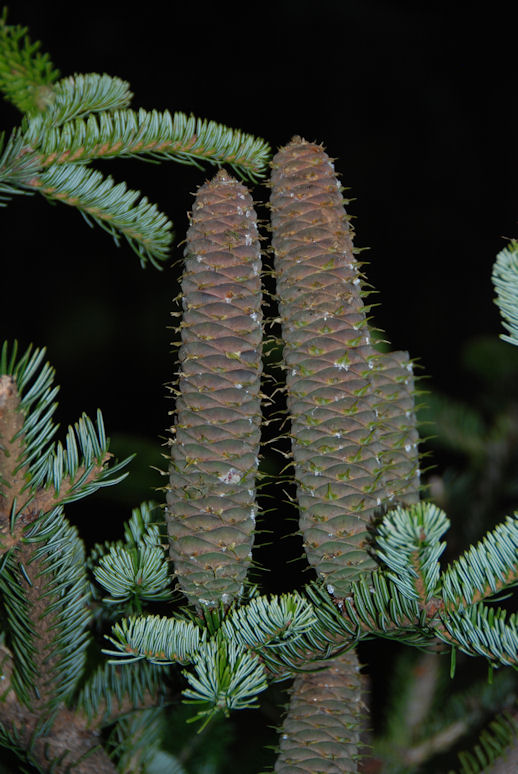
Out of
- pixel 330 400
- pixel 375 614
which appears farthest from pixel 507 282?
pixel 375 614

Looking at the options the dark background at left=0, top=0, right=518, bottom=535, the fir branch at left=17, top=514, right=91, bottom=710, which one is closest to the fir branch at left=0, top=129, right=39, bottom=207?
the fir branch at left=17, top=514, right=91, bottom=710

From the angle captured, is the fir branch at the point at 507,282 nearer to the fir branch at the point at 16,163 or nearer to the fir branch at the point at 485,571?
the fir branch at the point at 485,571

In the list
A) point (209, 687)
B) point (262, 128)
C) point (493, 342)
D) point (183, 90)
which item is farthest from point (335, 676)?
point (183, 90)

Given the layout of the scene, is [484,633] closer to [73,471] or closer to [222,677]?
[222,677]

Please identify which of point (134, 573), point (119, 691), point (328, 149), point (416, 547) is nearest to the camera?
point (416, 547)

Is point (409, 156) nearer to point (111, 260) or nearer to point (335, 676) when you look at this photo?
point (111, 260)

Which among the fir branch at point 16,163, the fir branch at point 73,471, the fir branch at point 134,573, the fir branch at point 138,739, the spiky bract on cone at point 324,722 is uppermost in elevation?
the fir branch at point 16,163

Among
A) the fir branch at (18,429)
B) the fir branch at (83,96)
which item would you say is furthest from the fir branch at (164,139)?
the fir branch at (18,429)
